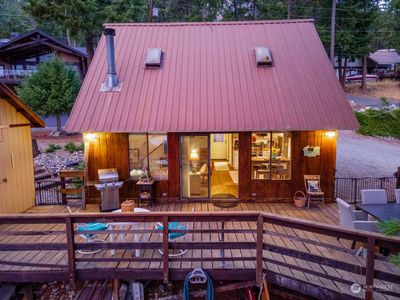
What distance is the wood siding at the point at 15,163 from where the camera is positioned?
7.70 m

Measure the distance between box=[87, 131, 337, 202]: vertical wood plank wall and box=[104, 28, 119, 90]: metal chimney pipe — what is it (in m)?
1.65

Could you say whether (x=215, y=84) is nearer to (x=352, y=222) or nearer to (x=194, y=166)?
(x=194, y=166)

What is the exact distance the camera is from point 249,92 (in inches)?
368

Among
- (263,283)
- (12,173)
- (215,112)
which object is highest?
(215,112)

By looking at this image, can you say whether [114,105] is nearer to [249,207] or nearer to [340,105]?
[249,207]

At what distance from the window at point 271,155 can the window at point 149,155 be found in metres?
2.50

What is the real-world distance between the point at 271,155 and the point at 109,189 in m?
4.47

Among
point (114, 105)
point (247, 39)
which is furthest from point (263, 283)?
point (247, 39)

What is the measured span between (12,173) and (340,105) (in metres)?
8.88

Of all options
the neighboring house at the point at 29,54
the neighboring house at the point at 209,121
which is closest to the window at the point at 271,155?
the neighboring house at the point at 209,121

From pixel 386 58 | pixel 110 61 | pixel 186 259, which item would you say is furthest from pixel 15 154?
pixel 386 58

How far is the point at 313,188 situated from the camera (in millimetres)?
8758

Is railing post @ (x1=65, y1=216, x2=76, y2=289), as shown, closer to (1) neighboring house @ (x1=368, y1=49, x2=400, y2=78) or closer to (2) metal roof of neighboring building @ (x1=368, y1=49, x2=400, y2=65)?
(1) neighboring house @ (x1=368, y1=49, x2=400, y2=78)

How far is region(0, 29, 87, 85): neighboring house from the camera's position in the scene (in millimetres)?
21797
